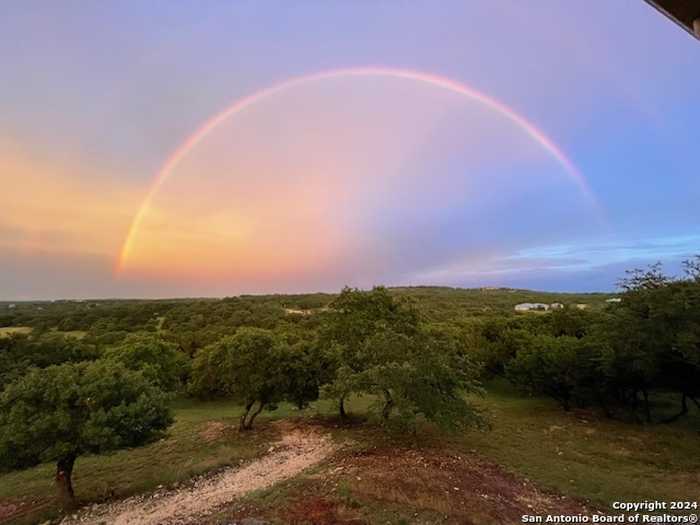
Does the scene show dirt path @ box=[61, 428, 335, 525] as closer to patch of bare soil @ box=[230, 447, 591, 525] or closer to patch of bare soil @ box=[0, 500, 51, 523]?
patch of bare soil @ box=[230, 447, 591, 525]

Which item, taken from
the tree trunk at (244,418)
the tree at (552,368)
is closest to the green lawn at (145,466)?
the tree trunk at (244,418)

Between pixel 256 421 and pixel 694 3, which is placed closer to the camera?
pixel 694 3

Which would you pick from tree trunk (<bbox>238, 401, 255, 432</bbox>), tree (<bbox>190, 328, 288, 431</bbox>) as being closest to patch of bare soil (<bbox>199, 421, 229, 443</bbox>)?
tree trunk (<bbox>238, 401, 255, 432</bbox>)

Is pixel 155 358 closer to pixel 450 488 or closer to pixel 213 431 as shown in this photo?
pixel 213 431

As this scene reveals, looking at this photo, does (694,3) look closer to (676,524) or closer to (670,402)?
(676,524)

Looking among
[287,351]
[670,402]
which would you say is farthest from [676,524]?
[670,402]
